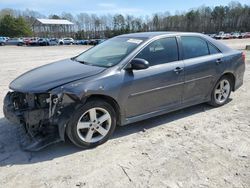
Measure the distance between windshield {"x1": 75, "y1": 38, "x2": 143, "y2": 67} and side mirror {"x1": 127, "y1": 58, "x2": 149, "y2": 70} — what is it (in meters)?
0.19

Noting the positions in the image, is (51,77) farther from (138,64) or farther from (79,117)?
(138,64)

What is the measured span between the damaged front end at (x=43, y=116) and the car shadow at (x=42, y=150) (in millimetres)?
130

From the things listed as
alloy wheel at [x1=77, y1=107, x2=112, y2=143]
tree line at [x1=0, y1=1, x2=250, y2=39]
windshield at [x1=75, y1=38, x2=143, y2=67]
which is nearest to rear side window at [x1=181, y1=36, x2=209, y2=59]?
windshield at [x1=75, y1=38, x2=143, y2=67]

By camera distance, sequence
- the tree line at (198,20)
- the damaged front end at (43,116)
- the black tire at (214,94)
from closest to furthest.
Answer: the damaged front end at (43,116) → the black tire at (214,94) → the tree line at (198,20)

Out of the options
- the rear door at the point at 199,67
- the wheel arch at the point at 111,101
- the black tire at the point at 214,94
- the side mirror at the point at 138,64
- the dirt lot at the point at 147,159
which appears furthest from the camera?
the black tire at the point at 214,94

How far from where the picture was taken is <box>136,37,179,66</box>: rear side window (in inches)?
170

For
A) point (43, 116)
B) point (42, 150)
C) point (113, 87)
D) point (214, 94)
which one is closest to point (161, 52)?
point (113, 87)

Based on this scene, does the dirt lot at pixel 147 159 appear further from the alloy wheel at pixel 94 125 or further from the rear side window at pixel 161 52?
the rear side window at pixel 161 52

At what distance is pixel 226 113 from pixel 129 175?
2.85 m

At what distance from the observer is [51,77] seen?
12.7 ft

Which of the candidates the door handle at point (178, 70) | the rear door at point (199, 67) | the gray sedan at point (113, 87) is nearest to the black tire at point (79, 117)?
the gray sedan at point (113, 87)

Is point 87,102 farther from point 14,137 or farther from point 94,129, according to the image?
point 14,137

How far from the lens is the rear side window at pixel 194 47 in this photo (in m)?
4.84

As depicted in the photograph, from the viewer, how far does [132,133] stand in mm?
4340
